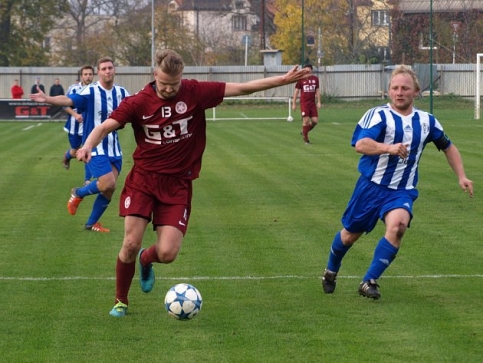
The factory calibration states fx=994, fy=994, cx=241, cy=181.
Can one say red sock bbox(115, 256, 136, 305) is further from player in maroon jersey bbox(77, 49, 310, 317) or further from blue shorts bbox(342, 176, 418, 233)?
blue shorts bbox(342, 176, 418, 233)

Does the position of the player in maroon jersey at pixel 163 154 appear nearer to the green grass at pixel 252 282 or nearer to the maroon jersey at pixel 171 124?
the maroon jersey at pixel 171 124

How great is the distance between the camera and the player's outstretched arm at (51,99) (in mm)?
8994

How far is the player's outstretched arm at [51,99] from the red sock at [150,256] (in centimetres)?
244

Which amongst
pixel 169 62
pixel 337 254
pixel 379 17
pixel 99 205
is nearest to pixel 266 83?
pixel 169 62

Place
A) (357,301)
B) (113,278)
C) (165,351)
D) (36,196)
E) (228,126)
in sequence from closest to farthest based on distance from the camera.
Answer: (165,351)
(357,301)
(113,278)
(36,196)
(228,126)

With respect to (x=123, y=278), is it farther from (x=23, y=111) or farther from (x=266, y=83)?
(x=23, y=111)

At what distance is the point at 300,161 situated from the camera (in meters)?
19.3

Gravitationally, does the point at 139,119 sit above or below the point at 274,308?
above

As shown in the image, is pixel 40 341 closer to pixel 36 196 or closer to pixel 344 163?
pixel 36 196

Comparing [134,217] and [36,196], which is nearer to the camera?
[134,217]

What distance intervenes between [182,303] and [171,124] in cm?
119

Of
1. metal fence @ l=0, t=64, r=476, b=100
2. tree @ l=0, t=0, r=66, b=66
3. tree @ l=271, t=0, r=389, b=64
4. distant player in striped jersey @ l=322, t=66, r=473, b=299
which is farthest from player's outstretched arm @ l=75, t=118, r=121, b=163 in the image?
tree @ l=0, t=0, r=66, b=66

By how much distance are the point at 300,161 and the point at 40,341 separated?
13495 mm

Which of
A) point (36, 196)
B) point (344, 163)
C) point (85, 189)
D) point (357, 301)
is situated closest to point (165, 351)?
point (357, 301)
